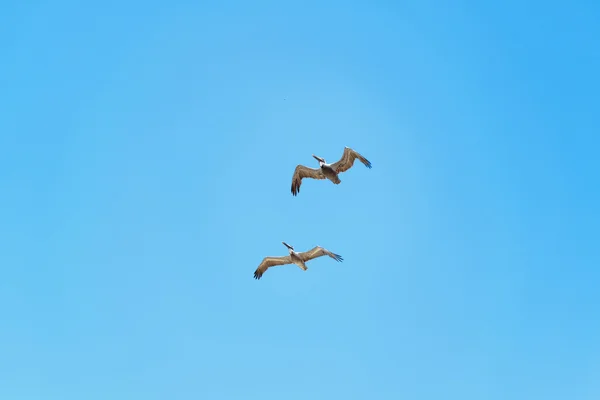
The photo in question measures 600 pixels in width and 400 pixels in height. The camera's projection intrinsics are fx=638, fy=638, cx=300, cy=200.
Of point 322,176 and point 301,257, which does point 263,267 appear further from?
point 322,176

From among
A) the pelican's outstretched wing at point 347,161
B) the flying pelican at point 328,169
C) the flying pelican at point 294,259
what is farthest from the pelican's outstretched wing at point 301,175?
the flying pelican at point 294,259

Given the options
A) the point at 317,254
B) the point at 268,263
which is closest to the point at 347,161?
the point at 317,254

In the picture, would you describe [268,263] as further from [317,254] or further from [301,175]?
[301,175]

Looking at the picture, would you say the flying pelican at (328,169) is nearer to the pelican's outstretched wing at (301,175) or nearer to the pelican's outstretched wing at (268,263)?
the pelican's outstretched wing at (301,175)

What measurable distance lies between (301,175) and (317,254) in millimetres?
5163

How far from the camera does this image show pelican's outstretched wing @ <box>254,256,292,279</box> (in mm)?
41375

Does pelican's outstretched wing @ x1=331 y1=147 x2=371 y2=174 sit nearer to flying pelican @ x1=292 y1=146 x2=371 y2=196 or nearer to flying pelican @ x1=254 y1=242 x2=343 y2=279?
flying pelican @ x1=292 y1=146 x2=371 y2=196

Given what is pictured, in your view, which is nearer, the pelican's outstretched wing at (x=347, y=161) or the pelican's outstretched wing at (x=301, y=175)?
the pelican's outstretched wing at (x=347, y=161)

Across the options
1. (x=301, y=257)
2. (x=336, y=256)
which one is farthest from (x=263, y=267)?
(x=336, y=256)

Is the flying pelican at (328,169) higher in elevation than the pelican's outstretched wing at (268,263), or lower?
higher

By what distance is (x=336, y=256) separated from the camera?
38.5 m

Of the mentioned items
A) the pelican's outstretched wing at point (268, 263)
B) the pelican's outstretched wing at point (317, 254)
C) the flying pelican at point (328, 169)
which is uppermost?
the flying pelican at point (328, 169)

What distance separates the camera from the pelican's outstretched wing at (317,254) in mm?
38441

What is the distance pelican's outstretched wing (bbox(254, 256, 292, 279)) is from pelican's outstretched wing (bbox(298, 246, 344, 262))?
4.46 ft
